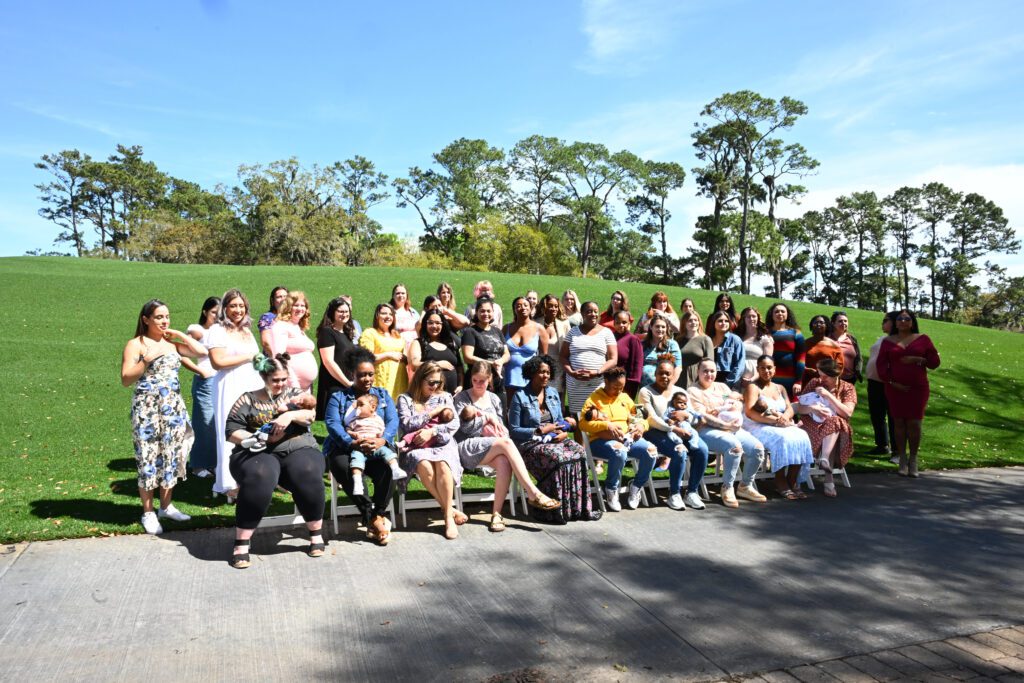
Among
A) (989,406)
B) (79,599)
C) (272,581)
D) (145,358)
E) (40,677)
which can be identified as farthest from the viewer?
(989,406)

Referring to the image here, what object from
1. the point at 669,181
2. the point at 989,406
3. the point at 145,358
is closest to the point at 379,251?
the point at 669,181

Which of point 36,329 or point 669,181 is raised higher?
point 669,181

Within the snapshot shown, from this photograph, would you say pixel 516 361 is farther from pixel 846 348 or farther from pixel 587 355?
pixel 846 348

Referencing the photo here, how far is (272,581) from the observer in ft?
15.3

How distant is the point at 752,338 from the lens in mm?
8992

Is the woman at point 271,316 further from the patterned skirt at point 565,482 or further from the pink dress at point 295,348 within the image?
the patterned skirt at point 565,482

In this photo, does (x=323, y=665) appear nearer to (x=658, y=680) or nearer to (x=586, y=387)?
(x=658, y=680)

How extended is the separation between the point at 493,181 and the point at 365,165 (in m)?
13.4

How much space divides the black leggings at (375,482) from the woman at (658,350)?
3613 millimetres

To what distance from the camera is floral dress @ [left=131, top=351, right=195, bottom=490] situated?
5.47 m

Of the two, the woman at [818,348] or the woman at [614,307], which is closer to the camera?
the woman at [614,307]

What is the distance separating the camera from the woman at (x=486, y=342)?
751 centimetres

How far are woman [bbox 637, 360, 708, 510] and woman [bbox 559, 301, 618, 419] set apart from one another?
41.5 inches

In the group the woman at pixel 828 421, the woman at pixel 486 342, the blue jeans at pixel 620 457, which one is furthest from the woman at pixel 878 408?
the woman at pixel 486 342
